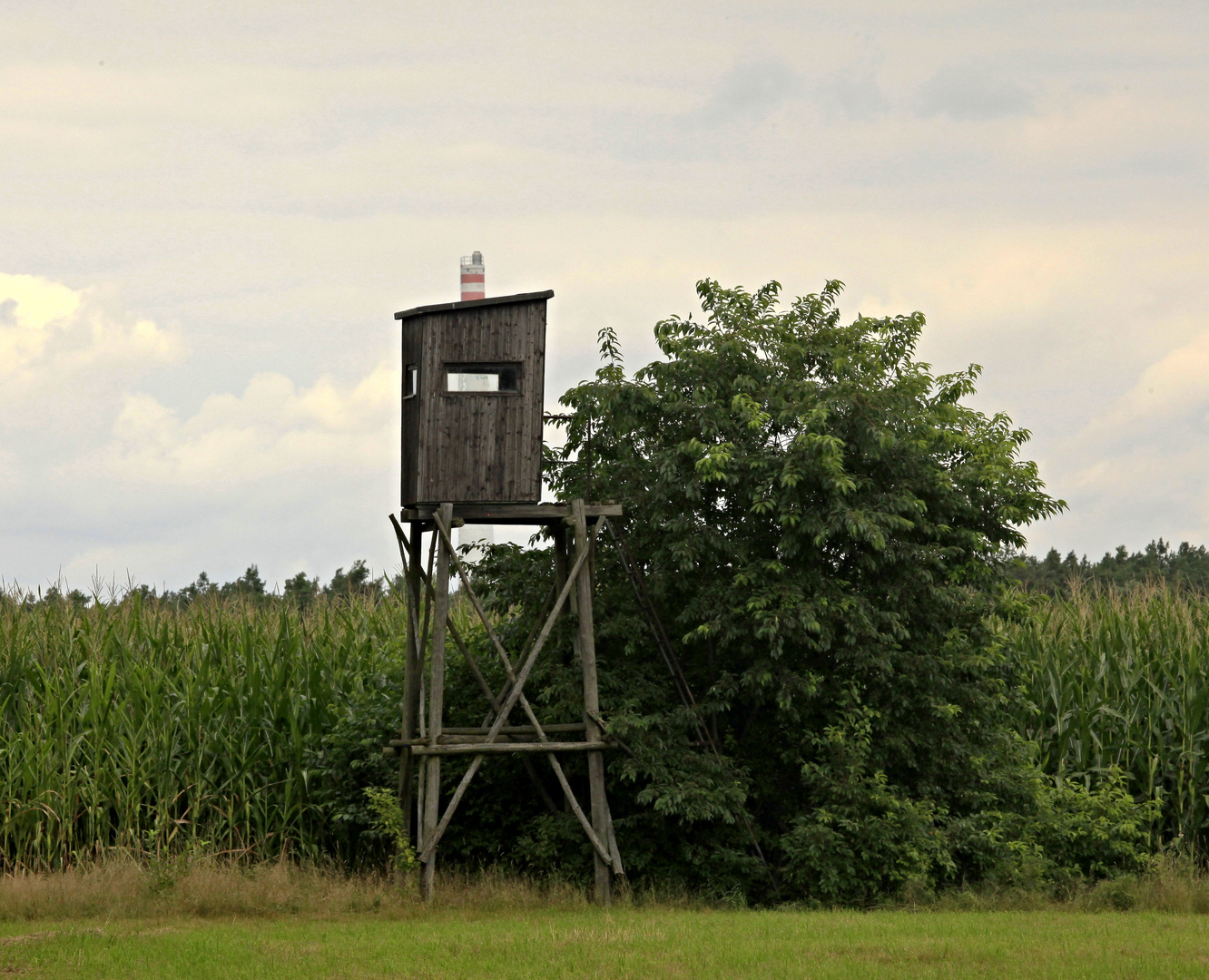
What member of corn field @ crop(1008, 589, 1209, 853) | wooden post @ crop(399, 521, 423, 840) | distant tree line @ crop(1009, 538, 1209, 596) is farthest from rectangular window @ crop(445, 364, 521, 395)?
distant tree line @ crop(1009, 538, 1209, 596)

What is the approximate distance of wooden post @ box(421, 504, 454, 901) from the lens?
593 inches

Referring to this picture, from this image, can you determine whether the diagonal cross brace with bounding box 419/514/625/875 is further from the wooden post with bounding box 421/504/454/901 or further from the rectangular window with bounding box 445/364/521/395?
the rectangular window with bounding box 445/364/521/395

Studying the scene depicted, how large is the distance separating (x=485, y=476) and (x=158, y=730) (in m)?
5.54

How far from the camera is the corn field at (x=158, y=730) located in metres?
16.1

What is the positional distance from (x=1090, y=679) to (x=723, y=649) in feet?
20.6

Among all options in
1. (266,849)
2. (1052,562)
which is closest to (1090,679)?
(266,849)

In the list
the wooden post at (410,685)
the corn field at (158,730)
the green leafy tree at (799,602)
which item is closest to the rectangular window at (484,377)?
the green leafy tree at (799,602)

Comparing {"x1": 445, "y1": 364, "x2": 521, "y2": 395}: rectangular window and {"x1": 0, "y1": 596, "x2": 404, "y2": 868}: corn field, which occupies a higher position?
{"x1": 445, "y1": 364, "x2": 521, "y2": 395}: rectangular window

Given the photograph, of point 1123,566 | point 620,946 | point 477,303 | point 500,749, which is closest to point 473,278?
point 477,303

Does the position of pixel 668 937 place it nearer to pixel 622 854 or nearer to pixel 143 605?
pixel 622 854

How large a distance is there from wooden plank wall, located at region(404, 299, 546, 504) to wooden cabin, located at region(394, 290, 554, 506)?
0.04 ft

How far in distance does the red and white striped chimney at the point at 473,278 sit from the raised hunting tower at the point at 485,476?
7.82 ft

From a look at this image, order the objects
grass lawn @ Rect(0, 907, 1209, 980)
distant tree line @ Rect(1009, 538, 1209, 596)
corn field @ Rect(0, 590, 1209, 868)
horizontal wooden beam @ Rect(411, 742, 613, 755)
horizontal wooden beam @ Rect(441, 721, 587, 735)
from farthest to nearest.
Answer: distant tree line @ Rect(1009, 538, 1209, 596), corn field @ Rect(0, 590, 1209, 868), horizontal wooden beam @ Rect(441, 721, 587, 735), horizontal wooden beam @ Rect(411, 742, 613, 755), grass lawn @ Rect(0, 907, 1209, 980)

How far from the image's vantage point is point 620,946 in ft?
40.1
